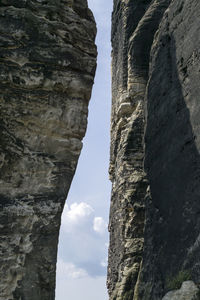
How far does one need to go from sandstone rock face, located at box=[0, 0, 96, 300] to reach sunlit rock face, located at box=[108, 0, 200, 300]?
1.58m

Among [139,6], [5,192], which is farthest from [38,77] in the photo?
[139,6]

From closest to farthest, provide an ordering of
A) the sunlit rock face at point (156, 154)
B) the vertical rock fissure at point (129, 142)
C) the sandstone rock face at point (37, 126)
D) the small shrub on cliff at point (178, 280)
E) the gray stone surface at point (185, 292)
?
the sandstone rock face at point (37, 126), the gray stone surface at point (185, 292), the small shrub on cliff at point (178, 280), the sunlit rock face at point (156, 154), the vertical rock fissure at point (129, 142)

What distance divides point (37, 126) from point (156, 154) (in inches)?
93.3

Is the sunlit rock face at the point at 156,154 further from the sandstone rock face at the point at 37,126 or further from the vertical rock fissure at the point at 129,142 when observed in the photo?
the sandstone rock face at the point at 37,126

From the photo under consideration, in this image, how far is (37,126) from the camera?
4.01m

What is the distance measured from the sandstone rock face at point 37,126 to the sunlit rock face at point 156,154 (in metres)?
1.58

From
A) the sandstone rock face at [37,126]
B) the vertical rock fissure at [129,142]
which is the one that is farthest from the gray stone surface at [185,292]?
the vertical rock fissure at [129,142]

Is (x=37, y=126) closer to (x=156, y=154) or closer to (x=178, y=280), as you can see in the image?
(x=178, y=280)

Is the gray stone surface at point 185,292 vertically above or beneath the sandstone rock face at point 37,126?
beneath

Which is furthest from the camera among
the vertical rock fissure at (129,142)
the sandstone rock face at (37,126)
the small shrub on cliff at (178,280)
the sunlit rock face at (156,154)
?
the vertical rock fissure at (129,142)

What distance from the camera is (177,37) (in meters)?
6.16

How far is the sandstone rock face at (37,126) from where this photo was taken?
142 inches

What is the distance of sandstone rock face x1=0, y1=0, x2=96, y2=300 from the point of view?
11.8 ft

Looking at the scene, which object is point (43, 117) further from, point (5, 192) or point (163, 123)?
point (163, 123)
